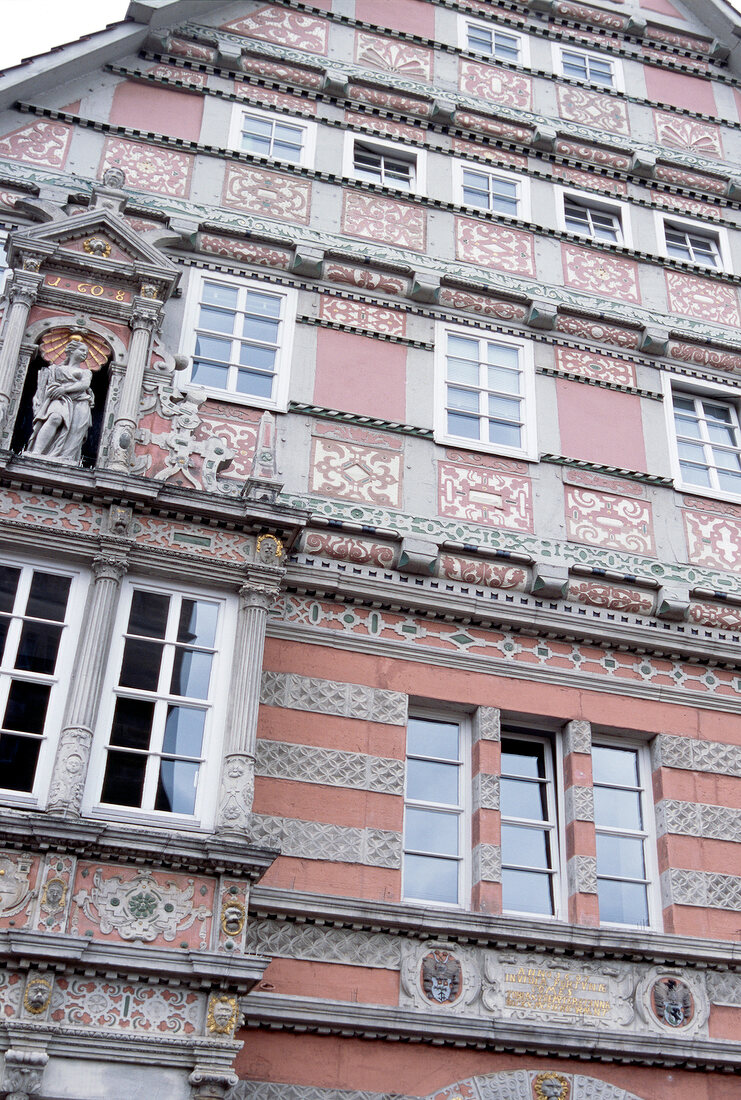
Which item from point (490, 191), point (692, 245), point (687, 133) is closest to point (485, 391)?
point (490, 191)

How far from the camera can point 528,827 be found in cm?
1138

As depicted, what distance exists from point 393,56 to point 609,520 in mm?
6810

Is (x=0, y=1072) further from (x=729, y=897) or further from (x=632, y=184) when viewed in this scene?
(x=632, y=184)

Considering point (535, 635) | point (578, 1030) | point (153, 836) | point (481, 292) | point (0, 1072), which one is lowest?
point (0, 1072)

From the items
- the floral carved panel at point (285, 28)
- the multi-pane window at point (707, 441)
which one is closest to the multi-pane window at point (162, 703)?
the multi-pane window at point (707, 441)

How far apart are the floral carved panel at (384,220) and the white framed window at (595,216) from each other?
6.37 feet

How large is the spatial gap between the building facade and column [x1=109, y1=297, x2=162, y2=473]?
4 centimetres

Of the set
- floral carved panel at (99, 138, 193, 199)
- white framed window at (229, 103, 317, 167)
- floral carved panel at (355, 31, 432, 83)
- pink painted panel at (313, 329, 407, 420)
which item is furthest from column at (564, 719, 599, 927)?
floral carved panel at (355, 31, 432, 83)

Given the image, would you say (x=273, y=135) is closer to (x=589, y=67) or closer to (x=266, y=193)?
(x=266, y=193)

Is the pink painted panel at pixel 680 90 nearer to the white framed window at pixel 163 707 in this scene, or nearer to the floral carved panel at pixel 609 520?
the floral carved panel at pixel 609 520

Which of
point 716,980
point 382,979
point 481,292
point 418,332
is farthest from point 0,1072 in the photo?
point 481,292

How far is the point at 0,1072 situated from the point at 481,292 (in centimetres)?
916

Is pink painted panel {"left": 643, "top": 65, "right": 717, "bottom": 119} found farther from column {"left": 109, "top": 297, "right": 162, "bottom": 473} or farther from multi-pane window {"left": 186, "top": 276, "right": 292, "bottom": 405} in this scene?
column {"left": 109, "top": 297, "right": 162, "bottom": 473}

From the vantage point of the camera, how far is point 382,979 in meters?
10.1
